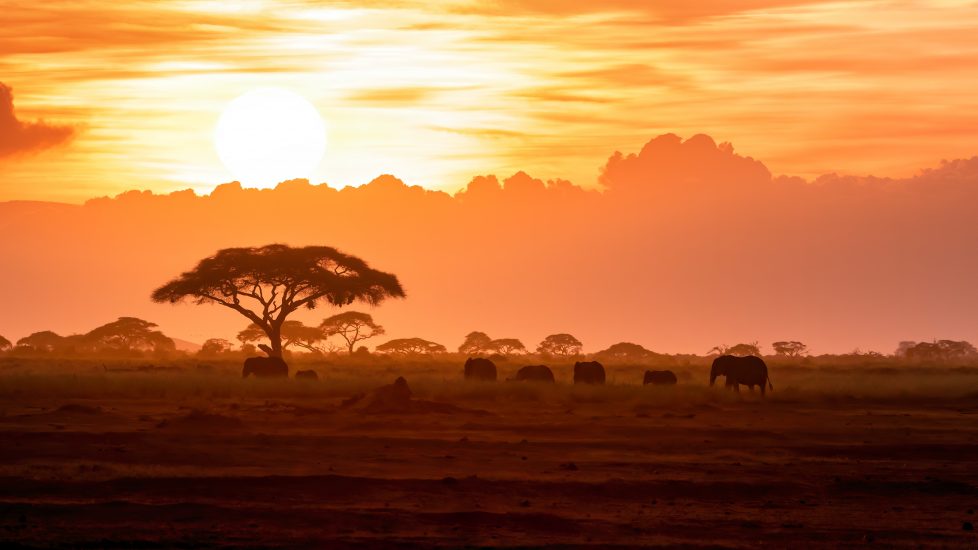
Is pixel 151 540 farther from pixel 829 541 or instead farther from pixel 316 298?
pixel 316 298

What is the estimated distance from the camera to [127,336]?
140 m

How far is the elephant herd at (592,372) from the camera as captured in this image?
163 ft

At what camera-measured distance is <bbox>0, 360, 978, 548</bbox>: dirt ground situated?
18.7m

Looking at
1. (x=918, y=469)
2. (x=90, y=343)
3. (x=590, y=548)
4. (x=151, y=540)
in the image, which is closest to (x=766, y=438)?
(x=918, y=469)

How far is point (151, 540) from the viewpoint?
17672mm

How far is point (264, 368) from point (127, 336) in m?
85.2

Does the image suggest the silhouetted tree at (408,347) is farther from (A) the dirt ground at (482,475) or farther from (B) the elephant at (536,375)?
(A) the dirt ground at (482,475)

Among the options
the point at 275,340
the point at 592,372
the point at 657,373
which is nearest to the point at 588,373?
the point at 592,372

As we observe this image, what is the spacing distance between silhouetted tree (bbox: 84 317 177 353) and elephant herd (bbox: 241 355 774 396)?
8091 centimetres

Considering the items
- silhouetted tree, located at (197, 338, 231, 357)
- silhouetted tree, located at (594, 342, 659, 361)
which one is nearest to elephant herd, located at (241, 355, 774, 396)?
silhouetted tree, located at (197, 338, 231, 357)

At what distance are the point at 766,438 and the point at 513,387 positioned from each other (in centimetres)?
1609

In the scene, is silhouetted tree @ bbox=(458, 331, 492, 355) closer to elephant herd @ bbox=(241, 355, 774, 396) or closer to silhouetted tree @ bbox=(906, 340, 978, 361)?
silhouetted tree @ bbox=(906, 340, 978, 361)

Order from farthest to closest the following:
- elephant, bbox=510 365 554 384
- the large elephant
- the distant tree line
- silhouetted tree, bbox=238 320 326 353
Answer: silhouetted tree, bbox=238 320 326 353 < the distant tree line < elephant, bbox=510 365 554 384 < the large elephant

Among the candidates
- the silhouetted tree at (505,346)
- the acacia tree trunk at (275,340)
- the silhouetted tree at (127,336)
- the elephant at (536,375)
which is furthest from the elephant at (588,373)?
the silhouetted tree at (505,346)
